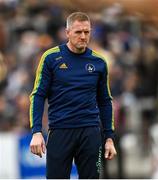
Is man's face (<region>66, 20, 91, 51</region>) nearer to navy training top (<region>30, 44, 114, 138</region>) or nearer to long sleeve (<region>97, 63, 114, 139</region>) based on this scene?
navy training top (<region>30, 44, 114, 138</region>)

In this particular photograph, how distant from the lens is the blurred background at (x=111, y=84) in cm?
1220

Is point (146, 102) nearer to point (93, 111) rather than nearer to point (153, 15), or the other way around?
point (93, 111)

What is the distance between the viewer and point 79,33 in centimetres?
655

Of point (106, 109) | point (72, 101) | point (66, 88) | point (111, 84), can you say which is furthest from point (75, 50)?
point (111, 84)

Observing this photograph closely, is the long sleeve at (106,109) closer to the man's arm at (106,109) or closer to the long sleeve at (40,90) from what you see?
the man's arm at (106,109)

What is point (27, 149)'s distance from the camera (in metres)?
12.1

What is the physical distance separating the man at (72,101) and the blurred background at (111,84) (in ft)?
15.6

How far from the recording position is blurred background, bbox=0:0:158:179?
12.2 metres

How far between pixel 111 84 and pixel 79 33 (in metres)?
6.33

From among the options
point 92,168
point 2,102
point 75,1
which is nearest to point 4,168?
point 2,102

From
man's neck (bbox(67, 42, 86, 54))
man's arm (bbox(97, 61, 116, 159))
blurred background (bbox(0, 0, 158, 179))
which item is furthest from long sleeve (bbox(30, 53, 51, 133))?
blurred background (bbox(0, 0, 158, 179))

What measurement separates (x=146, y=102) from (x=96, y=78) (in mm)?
6644

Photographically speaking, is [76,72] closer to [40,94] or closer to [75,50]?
[75,50]

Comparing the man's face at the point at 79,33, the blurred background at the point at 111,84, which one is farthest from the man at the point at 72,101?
the blurred background at the point at 111,84
